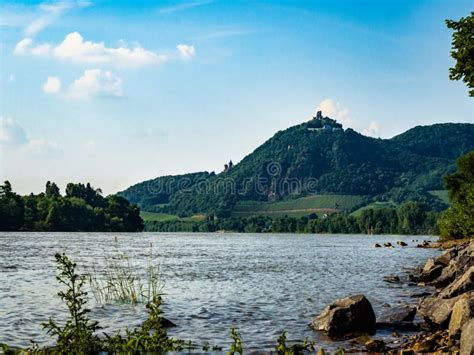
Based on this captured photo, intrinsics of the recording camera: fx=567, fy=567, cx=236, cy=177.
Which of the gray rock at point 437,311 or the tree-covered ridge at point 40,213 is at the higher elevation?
the tree-covered ridge at point 40,213

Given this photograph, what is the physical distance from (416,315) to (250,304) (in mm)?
8898

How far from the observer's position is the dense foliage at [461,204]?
284 feet

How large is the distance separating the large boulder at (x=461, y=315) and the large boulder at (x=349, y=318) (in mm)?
4502

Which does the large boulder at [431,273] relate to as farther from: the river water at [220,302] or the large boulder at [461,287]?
the large boulder at [461,287]

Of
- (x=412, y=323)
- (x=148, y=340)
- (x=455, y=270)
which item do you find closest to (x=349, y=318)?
(x=412, y=323)

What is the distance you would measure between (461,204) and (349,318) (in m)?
81.0

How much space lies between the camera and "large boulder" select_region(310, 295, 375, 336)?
855 inches

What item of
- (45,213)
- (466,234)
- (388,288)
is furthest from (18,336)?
(45,213)

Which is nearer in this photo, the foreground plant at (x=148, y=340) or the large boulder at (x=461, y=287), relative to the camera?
the foreground plant at (x=148, y=340)

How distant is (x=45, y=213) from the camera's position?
184 metres

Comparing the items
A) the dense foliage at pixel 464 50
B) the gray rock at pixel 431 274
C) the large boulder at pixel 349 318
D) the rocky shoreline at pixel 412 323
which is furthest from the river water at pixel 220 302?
the dense foliage at pixel 464 50

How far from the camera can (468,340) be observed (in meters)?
14.3

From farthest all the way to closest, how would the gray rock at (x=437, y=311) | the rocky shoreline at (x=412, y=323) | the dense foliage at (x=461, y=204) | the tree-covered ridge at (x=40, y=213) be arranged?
1. the tree-covered ridge at (x=40, y=213)
2. the dense foliage at (x=461, y=204)
3. the gray rock at (x=437, y=311)
4. the rocky shoreline at (x=412, y=323)

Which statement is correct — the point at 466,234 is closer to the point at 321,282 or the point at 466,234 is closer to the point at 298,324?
the point at 321,282
